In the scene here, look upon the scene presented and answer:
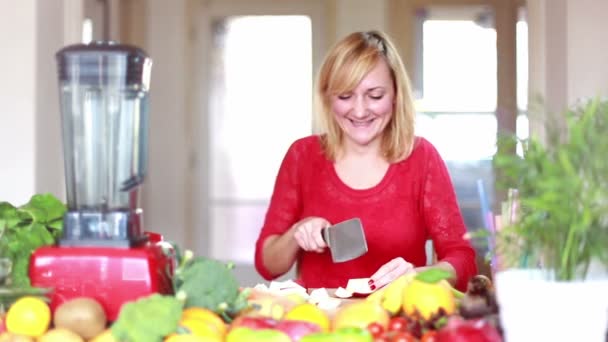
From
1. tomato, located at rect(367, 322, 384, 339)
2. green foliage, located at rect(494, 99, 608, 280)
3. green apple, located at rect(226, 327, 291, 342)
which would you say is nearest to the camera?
green foliage, located at rect(494, 99, 608, 280)

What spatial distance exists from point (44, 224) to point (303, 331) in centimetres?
64

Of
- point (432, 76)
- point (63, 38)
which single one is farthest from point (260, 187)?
point (63, 38)

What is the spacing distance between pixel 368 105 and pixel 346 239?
15.8 inches

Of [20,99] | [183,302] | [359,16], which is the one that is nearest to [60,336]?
[183,302]

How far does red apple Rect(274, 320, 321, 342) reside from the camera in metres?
1.32

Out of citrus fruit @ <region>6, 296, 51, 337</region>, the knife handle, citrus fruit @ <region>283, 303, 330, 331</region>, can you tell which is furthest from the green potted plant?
the knife handle

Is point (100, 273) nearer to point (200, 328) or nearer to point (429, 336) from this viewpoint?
point (200, 328)

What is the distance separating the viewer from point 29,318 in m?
1.39

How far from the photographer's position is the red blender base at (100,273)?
58.2 inches

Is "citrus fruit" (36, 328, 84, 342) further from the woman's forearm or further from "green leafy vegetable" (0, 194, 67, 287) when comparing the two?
the woman's forearm

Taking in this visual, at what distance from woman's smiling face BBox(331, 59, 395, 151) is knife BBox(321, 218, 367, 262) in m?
0.34

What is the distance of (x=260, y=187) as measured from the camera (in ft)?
21.9

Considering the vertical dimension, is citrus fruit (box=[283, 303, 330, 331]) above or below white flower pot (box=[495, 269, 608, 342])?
below

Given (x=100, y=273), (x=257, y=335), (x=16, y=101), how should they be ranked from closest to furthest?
(x=257, y=335)
(x=100, y=273)
(x=16, y=101)
